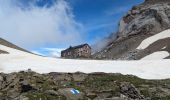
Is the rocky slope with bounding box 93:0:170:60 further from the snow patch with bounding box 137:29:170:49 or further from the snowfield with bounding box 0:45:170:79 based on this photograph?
the snowfield with bounding box 0:45:170:79

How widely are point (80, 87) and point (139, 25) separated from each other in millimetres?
106077

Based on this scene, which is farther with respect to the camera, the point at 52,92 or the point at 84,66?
the point at 84,66

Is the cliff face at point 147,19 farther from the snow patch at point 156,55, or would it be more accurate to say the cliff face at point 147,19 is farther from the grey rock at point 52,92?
the grey rock at point 52,92

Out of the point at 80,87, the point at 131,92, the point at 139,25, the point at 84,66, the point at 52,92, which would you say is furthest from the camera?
the point at 139,25

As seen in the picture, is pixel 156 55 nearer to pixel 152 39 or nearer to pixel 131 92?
pixel 152 39

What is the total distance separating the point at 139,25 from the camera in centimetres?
14538

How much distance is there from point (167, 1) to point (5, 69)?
117213mm

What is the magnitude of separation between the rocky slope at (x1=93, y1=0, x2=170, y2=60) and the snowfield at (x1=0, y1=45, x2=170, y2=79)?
49.2m

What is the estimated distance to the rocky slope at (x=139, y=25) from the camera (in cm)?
11850

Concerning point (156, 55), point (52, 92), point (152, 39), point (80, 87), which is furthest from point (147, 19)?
point (52, 92)

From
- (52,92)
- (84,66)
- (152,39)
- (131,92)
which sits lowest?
(52,92)

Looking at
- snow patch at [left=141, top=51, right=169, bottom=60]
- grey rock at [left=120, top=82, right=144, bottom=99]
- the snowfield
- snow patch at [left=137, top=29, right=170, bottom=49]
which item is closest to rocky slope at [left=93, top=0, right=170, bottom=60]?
snow patch at [left=137, top=29, right=170, bottom=49]

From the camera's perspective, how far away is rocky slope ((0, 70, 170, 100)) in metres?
37.7

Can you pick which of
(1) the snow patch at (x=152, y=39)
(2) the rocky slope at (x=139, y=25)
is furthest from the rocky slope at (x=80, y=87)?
(2) the rocky slope at (x=139, y=25)
